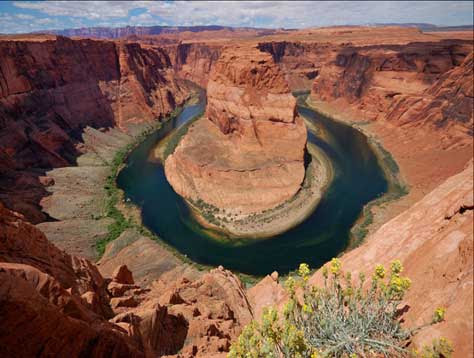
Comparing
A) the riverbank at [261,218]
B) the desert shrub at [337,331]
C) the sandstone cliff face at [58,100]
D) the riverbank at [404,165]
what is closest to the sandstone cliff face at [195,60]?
the sandstone cliff face at [58,100]

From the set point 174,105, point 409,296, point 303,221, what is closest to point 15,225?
point 409,296

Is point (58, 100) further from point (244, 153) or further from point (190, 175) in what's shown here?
point (244, 153)

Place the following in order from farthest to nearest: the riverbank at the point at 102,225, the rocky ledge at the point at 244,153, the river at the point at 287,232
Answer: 1. the rocky ledge at the point at 244,153
2. the river at the point at 287,232
3. the riverbank at the point at 102,225

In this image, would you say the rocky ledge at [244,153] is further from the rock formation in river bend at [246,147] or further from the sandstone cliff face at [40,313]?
the sandstone cliff face at [40,313]

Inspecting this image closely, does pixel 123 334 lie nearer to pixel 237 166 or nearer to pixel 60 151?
pixel 237 166

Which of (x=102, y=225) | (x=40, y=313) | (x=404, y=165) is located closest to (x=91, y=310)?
(x=40, y=313)

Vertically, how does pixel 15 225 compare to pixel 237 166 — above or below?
above
